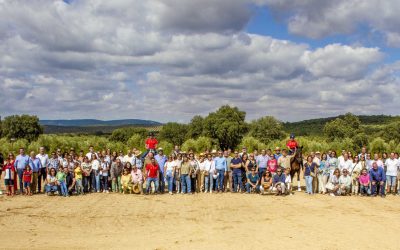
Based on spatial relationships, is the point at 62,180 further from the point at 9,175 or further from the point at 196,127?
the point at 196,127

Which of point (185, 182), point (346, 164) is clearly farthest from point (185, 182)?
point (346, 164)

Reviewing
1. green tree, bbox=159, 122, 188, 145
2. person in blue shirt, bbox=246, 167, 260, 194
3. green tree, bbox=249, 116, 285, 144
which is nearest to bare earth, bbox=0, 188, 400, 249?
person in blue shirt, bbox=246, 167, 260, 194

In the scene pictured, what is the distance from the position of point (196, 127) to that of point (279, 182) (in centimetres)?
3575

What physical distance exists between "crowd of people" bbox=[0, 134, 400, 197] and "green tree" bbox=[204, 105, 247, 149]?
3185cm

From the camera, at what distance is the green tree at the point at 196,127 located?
169 ft

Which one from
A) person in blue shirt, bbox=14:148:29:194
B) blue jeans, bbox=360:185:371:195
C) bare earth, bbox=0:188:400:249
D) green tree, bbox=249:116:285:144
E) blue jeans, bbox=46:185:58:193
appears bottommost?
bare earth, bbox=0:188:400:249

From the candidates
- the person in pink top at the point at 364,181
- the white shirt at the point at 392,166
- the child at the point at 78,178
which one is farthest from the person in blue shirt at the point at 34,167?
the white shirt at the point at 392,166

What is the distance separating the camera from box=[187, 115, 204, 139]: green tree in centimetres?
5138

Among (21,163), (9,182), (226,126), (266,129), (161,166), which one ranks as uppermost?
(226,126)

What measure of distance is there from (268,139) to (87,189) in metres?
38.5

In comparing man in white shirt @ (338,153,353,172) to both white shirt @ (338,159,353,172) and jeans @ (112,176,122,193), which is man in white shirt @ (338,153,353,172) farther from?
jeans @ (112,176,122,193)

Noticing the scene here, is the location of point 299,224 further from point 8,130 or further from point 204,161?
point 8,130

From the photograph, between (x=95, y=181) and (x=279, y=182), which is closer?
(x=279, y=182)

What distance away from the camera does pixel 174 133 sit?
59219mm
